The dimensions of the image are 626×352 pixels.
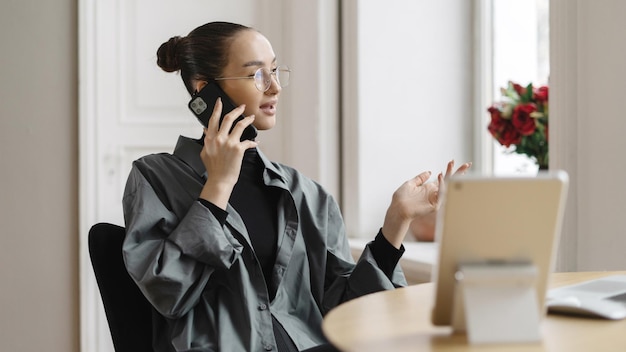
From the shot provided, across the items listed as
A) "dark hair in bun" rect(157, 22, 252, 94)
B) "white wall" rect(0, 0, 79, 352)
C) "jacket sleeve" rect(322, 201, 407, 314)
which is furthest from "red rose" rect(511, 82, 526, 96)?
"white wall" rect(0, 0, 79, 352)

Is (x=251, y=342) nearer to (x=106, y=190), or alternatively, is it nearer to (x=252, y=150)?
(x=252, y=150)

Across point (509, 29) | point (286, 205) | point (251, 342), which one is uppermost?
point (509, 29)

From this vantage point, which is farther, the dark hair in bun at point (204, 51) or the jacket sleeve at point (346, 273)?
the dark hair in bun at point (204, 51)

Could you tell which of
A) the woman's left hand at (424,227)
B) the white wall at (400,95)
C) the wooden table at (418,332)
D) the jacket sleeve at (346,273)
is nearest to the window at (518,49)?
the white wall at (400,95)

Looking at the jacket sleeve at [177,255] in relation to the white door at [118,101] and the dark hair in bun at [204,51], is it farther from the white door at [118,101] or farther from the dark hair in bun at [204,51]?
the white door at [118,101]

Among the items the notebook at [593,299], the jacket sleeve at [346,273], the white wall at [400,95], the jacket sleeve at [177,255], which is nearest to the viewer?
the notebook at [593,299]

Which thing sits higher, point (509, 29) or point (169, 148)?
point (509, 29)

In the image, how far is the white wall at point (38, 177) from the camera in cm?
298

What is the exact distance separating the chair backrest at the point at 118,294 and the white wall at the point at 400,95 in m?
1.54

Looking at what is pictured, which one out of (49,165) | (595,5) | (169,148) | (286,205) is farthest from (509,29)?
(49,165)

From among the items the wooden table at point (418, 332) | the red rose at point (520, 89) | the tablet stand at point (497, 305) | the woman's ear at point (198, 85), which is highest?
the red rose at point (520, 89)

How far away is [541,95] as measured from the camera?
8.29ft

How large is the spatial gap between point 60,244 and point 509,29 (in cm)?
Answer: 182

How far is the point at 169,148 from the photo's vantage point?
318cm
